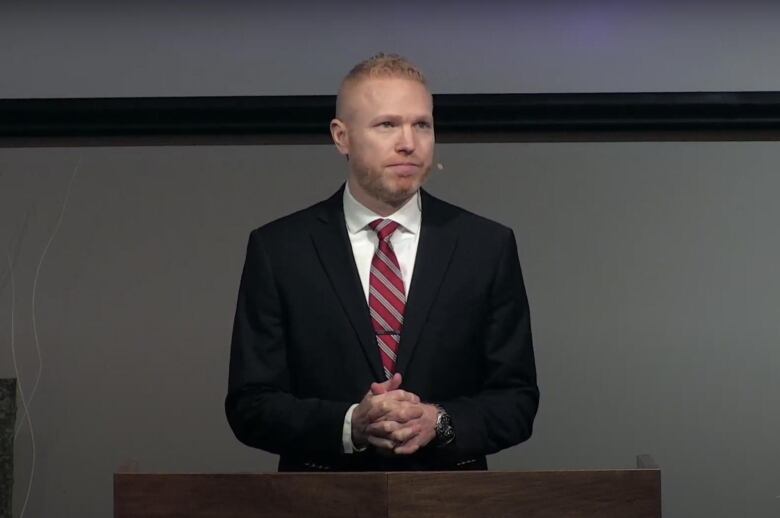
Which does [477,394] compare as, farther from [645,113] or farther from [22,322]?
[22,322]

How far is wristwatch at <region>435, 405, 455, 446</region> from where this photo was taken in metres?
2.01

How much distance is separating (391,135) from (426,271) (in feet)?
0.68

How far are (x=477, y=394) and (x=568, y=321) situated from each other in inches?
41.4

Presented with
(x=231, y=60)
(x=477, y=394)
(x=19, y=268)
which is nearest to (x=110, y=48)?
(x=231, y=60)

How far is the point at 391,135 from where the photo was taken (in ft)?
6.97

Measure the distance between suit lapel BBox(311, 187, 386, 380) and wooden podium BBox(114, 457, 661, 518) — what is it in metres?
0.31

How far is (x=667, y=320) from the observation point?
316cm

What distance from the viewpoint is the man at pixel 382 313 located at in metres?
2.07

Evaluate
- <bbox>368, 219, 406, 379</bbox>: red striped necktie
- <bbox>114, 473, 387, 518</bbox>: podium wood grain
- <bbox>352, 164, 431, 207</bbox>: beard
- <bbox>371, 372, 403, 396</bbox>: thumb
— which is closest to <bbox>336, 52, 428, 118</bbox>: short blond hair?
<bbox>352, 164, 431, 207</bbox>: beard

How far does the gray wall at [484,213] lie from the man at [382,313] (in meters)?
0.98

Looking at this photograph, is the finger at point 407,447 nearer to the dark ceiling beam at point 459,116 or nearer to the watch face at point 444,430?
the watch face at point 444,430

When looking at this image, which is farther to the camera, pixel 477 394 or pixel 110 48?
pixel 110 48

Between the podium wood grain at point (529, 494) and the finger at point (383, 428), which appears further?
the finger at point (383, 428)

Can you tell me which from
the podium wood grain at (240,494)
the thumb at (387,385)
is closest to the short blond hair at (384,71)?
the thumb at (387,385)
